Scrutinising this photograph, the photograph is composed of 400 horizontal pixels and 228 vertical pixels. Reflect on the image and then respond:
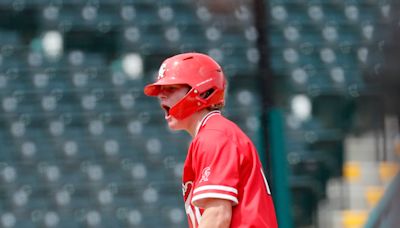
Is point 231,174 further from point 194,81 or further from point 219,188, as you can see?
point 194,81

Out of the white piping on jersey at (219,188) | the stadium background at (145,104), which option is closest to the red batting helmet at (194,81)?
the white piping on jersey at (219,188)

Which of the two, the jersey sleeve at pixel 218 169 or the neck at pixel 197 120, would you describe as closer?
the jersey sleeve at pixel 218 169

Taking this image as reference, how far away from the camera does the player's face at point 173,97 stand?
2.60 metres

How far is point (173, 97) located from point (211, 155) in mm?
279

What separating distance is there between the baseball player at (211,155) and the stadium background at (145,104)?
2.65 metres

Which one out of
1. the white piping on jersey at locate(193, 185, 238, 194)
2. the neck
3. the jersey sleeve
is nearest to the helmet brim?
the neck

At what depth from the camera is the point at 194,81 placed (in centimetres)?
257

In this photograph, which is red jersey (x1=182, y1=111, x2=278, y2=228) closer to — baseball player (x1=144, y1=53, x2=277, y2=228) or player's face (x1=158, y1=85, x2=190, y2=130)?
baseball player (x1=144, y1=53, x2=277, y2=228)

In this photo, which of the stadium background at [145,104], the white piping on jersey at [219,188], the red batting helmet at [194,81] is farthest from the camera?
the stadium background at [145,104]

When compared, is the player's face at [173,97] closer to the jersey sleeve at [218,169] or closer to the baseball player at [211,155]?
the baseball player at [211,155]

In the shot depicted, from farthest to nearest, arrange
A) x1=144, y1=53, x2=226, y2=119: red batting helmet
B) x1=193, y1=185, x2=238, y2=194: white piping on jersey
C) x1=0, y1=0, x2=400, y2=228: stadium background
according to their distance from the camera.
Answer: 1. x1=0, y1=0, x2=400, y2=228: stadium background
2. x1=144, y1=53, x2=226, y2=119: red batting helmet
3. x1=193, y1=185, x2=238, y2=194: white piping on jersey

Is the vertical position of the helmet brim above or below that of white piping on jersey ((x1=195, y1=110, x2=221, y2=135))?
above

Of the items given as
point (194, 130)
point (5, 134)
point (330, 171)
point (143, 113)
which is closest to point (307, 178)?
point (330, 171)

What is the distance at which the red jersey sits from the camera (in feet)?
7.86
